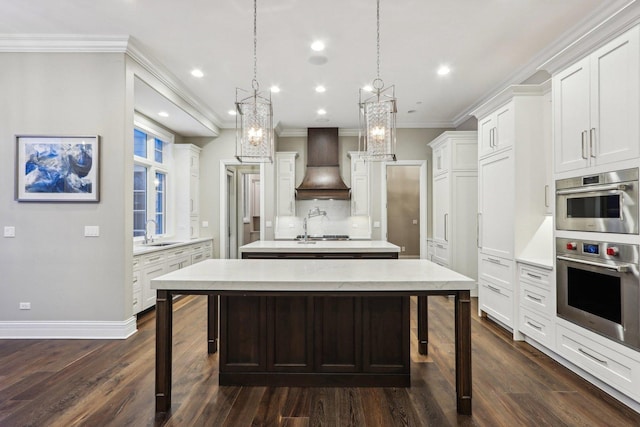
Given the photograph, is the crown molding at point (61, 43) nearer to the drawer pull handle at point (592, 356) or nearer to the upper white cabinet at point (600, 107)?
the upper white cabinet at point (600, 107)

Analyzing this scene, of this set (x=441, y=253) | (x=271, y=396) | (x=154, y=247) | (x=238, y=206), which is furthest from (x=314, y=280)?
(x=238, y=206)

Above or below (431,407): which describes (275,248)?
above

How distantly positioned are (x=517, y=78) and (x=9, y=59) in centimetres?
561

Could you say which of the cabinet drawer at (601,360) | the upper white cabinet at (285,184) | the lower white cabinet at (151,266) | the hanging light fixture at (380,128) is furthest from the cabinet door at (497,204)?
the lower white cabinet at (151,266)

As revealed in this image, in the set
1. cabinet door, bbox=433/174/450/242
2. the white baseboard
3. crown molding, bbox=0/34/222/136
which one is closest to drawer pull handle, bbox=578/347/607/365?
cabinet door, bbox=433/174/450/242

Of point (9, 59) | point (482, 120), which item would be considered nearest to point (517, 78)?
point (482, 120)

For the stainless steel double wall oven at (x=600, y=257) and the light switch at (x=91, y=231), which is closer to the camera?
the stainless steel double wall oven at (x=600, y=257)

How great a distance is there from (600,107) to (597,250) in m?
0.99

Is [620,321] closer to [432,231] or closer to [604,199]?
[604,199]

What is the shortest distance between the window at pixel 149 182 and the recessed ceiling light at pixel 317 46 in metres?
3.00

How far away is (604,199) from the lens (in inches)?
91.8

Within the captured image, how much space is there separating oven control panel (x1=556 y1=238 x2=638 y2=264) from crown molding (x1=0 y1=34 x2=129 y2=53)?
4.38 m

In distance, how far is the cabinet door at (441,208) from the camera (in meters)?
5.50

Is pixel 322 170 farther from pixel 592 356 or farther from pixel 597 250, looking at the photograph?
pixel 592 356
